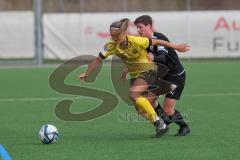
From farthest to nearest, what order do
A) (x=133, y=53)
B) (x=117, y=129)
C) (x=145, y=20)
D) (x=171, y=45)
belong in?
1. (x=117, y=129)
2. (x=145, y=20)
3. (x=133, y=53)
4. (x=171, y=45)

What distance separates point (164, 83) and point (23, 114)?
2.96 meters

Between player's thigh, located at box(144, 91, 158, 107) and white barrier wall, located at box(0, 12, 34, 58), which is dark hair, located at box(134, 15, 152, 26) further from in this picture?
white barrier wall, located at box(0, 12, 34, 58)

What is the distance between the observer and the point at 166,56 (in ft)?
29.8

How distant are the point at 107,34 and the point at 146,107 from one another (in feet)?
52.0

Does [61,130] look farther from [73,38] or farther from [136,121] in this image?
[73,38]

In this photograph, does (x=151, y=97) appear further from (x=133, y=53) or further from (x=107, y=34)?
(x=107, y=34)

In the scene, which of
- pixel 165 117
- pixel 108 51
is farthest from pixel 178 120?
pixel 108 51

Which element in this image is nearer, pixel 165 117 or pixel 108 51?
pixel 108 51

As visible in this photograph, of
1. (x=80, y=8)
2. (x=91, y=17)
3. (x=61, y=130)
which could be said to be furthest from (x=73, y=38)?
(x=61, y=130)

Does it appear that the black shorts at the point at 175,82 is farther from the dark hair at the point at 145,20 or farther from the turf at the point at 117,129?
Result: the dark hair at the point at 145,20

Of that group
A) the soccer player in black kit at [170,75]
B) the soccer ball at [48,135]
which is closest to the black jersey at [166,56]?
the soccer player in black kit at [170,75]

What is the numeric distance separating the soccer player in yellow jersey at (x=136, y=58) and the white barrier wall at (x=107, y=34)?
15.4m

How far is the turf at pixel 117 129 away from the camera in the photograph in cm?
768

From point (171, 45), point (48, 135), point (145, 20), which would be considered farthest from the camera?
point (145, 20)
